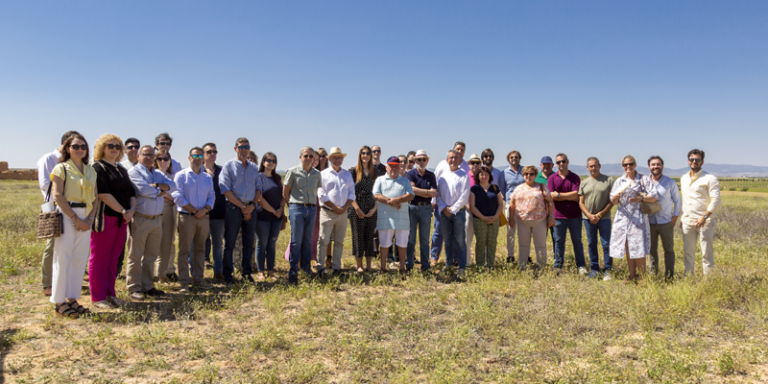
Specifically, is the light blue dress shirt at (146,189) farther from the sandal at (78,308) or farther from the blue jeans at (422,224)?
the blue jeans at (422,224)

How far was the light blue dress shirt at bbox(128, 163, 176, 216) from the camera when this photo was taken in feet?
18.4

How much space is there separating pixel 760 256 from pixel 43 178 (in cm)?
1308

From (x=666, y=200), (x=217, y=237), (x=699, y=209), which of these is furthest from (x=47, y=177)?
(x=699, y=209)

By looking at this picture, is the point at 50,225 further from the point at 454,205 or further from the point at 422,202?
the point at 454,205

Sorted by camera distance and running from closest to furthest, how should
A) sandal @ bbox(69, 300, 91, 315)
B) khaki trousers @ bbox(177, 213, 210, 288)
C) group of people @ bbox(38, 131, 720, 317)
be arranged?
sandal @ bbox(69, 300, 91, 315), group of people @ bbox(38, 131, 720, 317), khaki trousers @ bbox(177, 213, 210, 288)

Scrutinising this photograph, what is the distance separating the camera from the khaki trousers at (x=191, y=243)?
6266 millimetres

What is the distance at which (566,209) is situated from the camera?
751cm

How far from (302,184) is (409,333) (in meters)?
3.14

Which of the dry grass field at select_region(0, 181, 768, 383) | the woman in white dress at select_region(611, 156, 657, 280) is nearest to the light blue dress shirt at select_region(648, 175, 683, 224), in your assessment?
the woman in white dress at select_region(611, 156, 657, 280)

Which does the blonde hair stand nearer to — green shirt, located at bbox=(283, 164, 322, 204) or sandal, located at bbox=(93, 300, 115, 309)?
sandal, located at bbox=(93, 300, 115, 309)

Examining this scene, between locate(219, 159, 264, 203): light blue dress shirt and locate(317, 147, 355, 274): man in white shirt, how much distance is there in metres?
1.11

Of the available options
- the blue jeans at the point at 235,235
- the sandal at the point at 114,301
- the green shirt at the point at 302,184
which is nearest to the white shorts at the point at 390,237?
the green shirt at the point at 302,184

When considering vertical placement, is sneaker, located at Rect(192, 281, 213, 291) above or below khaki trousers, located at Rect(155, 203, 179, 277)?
below

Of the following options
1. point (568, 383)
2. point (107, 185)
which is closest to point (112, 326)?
point (107, 185)
